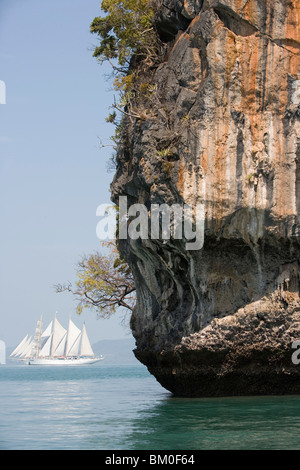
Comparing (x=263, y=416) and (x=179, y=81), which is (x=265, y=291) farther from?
(x=179, y=81)

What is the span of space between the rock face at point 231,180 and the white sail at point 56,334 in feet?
322

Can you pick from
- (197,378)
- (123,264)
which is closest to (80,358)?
(123,264)

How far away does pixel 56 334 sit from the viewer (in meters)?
116

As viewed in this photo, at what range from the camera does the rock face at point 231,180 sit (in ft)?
55.9

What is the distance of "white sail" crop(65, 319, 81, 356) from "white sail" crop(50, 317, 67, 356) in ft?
5.99

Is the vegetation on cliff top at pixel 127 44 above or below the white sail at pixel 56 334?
above

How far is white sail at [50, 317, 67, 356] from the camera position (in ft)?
378

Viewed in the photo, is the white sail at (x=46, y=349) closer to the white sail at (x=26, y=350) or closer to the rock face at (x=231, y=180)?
the white sail at (x=26, y=350)

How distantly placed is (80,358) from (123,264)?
93.0 m

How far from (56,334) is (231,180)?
10205cm

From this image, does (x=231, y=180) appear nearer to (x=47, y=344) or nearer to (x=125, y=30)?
(x=125, y=30)

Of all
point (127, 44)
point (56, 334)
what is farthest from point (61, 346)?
point (127, 44)

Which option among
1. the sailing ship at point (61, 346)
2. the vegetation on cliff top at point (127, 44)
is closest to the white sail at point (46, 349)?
the sailing ship at point (61, 346)

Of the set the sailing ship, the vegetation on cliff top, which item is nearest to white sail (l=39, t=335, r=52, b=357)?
the sailing ship
